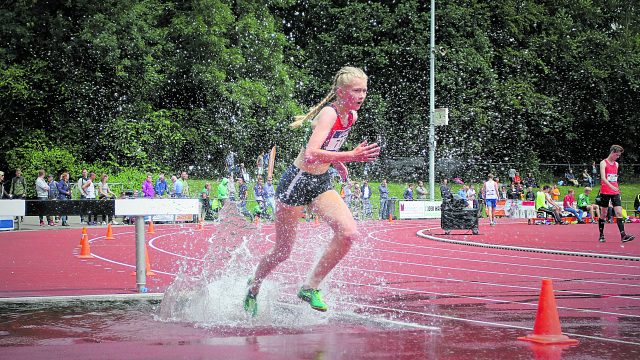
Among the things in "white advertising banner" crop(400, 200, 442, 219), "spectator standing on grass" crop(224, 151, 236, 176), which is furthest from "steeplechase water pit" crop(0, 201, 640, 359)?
"spectator standing on grass" crop(224, 151, 236, 176)

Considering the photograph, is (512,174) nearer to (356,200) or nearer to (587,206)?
(587,206)

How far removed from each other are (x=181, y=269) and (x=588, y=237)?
13.2 metres

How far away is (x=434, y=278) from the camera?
11781mm

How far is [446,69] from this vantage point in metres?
48.1

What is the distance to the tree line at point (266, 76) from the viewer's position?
136 feet

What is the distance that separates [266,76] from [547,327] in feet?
131

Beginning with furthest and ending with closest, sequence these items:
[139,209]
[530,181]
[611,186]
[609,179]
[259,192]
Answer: [530,181]
[259,192]
[609,179]
[611,186]
[139,209]

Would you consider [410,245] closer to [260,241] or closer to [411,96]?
[260,241]

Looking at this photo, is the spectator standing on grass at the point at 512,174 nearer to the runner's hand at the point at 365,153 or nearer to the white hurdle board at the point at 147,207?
the white hurdle board at the point at 147,207

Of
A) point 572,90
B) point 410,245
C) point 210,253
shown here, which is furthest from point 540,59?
point 210,253

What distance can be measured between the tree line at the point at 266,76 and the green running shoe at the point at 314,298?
32463mm

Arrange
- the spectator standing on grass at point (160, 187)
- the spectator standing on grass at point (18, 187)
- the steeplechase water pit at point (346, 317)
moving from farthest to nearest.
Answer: the spectator standing on grass at point (160, 187) → the spectator standing on grass at point (18, 187) → the steeplechase water pit at point (346, 317)

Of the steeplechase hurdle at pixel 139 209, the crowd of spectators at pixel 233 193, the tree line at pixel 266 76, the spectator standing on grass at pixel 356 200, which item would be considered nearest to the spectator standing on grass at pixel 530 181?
the crowd of spectators at pixel 233 193

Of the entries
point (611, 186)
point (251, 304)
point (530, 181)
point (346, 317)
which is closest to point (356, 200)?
point (530, 181)
